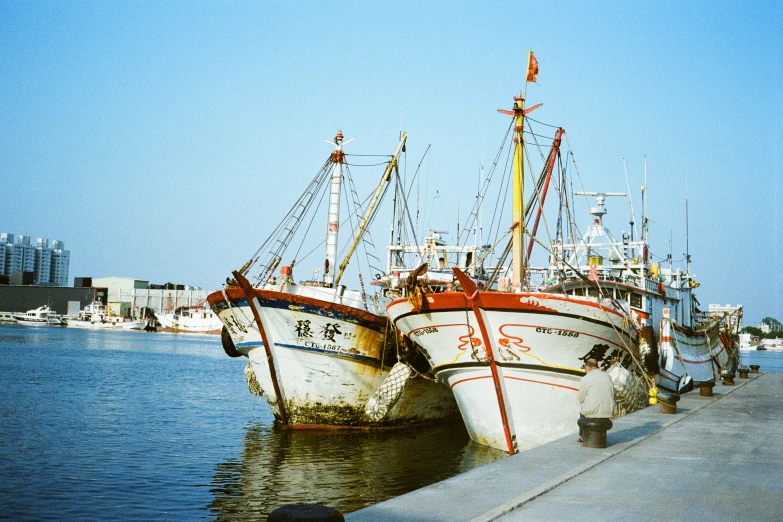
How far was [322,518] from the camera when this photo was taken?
5613 mm

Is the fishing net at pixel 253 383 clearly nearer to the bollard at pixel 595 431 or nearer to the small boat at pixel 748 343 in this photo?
the bollard at pixel 595 431

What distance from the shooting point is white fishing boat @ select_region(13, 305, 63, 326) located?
149250 mm

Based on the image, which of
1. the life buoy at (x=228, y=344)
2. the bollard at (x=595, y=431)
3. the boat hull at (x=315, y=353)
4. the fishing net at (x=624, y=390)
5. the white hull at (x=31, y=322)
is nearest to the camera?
the bollard at (x=595, y=431)

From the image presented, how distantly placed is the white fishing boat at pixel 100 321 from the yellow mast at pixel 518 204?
468ft

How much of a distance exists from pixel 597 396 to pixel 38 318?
514 feet

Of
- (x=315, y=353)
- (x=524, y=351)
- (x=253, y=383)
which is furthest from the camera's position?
(x=253, y=383)

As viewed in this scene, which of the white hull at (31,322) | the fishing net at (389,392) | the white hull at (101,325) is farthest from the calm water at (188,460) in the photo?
the white hull at (31,322)

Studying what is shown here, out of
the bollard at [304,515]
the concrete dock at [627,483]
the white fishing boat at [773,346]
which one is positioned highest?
the bollard at [304,515]

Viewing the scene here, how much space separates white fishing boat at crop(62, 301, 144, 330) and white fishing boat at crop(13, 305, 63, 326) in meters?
3.48

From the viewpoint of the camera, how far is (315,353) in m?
21.0

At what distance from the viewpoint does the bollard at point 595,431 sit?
453 inches

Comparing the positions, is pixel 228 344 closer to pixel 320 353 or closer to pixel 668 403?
pixel 320 353

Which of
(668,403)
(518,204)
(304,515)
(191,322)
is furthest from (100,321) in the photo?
(304,515)

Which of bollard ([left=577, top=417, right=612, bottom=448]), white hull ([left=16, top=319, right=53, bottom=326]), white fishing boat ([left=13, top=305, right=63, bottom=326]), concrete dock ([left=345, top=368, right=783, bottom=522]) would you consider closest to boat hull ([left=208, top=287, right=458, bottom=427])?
concrete dock ([left=345, top=368, right=783, bottom=522])
